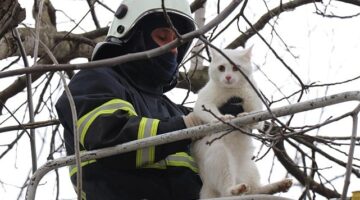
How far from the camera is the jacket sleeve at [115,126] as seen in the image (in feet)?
9.70

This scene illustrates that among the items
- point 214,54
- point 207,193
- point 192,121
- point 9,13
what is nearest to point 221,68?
point 214,54

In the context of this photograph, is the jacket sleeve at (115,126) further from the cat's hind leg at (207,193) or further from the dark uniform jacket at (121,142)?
the cat's hind leg at (207,193)

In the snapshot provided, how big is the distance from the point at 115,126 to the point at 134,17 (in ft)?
2.96

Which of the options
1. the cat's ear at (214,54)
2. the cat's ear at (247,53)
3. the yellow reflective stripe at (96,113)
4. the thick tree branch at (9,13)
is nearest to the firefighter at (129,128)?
the yellow reflective stripe at (96,113)

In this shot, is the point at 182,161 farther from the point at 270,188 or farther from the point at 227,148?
the point at 270,188

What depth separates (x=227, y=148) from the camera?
11.1ft

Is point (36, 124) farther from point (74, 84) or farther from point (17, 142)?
point (17, 142)

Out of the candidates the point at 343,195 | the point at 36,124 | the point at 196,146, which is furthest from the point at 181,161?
the point at 343,195

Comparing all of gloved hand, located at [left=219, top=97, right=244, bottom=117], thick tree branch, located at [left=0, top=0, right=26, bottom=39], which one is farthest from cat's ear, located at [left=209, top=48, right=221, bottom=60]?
thick tree branch, located at [left=0, top=0, right=26, bottom=39]

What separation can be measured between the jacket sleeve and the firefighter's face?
1.98ft

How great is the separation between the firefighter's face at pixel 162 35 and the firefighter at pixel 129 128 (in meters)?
0.07

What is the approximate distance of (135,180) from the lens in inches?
122

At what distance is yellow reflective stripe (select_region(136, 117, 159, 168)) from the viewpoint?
298 cm

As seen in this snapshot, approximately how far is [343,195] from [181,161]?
139cm
